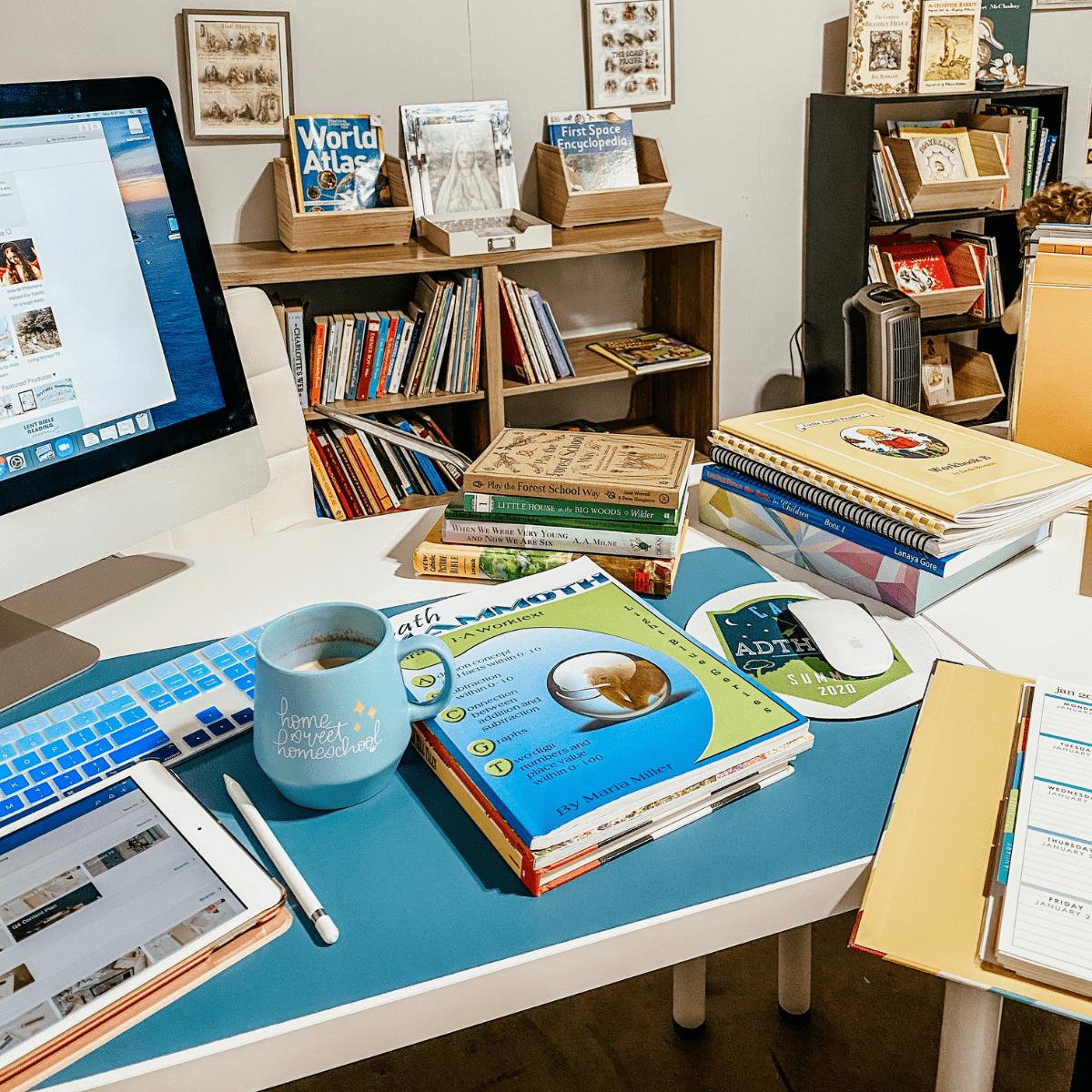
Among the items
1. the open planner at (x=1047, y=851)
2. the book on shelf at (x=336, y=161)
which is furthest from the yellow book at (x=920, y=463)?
the book on shelf at (x=336, y=161)

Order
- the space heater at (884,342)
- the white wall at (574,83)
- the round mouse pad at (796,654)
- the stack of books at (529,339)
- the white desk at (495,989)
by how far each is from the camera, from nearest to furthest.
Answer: the white desk at (495,989) → the round mouse pad at (796,654) → the space heater at (884,342) → the white wall at (574,83) → the stack of books at (529,339)

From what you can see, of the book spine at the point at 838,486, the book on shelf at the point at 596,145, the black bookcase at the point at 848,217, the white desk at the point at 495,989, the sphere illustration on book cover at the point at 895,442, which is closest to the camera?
the white desk at the point at 495,989

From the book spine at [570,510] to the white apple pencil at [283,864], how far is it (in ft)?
1.35

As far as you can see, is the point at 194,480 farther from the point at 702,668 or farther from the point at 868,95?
the point at 868,95

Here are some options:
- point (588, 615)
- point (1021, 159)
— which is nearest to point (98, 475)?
point (588, 615)

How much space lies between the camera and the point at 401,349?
8.75 ft

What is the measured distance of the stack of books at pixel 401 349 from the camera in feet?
8.51

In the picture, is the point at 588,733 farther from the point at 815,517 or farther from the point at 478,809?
the point at 815,517

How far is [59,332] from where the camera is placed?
88 centimetres

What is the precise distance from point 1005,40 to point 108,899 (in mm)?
3657

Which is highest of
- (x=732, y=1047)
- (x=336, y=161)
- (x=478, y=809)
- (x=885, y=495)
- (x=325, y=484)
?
(x=336, y=161)

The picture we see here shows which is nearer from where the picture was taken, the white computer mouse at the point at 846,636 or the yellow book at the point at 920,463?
the white computer mouse at the point at 846,636

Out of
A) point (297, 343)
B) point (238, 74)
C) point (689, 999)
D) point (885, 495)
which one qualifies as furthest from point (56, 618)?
point (238, 74)

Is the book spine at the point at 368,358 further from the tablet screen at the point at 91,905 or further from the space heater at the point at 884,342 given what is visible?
the tablet screen at the point at 91,905
